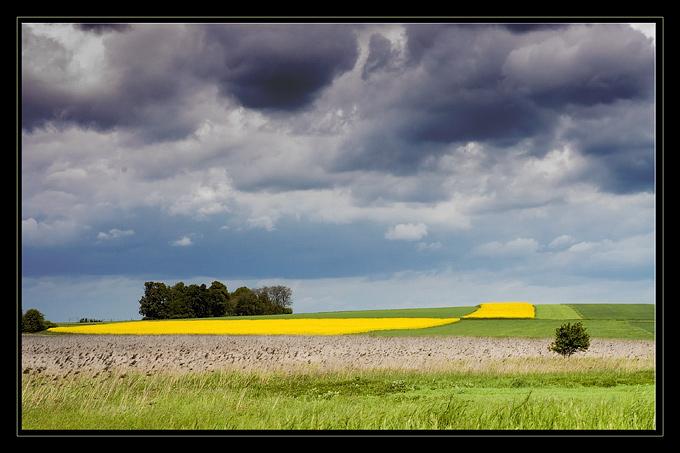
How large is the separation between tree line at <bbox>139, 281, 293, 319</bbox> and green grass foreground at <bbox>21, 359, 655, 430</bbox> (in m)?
25.0

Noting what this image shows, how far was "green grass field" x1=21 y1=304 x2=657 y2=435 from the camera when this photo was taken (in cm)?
779

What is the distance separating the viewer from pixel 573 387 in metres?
13.5

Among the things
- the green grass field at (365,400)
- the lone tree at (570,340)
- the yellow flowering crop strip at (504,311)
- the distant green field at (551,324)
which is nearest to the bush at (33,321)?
the distant green field at (551,324)

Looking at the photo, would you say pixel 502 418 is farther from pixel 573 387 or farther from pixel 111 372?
pixel 111 372

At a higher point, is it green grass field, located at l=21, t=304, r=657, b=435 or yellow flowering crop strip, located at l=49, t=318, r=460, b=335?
green grass field, located at l=21, t=304, r=657, b=435

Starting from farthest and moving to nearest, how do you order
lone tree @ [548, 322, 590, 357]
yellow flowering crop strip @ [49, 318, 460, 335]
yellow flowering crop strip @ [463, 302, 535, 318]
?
1. yellow flowering crop strip @ [463, 302, 535, 318]
2. yellow flowering crop strip @ [49, 318, 460, 335]
3. lone tree @ [548, 322, 590, 357]

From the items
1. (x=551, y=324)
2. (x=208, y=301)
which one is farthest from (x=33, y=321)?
(x=551, y=324)

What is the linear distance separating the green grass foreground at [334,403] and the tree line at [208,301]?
24954mm

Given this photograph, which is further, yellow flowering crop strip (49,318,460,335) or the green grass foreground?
yellow flowering crop strip (49,318,460,335)

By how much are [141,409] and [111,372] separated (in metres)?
4.28

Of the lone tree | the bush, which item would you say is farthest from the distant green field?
the bush

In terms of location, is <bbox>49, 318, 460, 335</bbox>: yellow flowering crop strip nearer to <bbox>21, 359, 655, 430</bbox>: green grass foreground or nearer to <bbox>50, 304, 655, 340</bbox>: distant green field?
<bbox>50, 304, 655, 340</bbox>: distant green field
